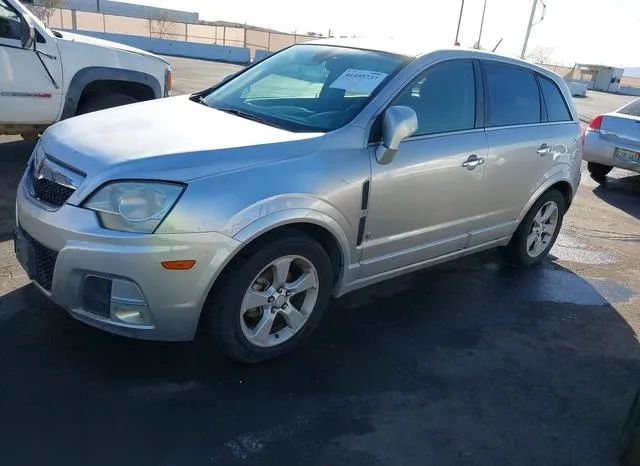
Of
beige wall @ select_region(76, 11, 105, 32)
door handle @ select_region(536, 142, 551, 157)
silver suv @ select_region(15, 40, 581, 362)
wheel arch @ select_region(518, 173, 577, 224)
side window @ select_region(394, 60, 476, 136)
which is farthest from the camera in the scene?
beige wall @ select_region(76, 11, 105, 32)

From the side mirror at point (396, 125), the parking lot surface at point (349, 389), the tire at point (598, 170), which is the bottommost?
the tire at point (598, 170)

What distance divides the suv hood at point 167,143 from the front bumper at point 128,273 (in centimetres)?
29

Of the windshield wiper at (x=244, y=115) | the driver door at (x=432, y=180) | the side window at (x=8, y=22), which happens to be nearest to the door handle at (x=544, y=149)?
the driver door at (x=432, y=180)

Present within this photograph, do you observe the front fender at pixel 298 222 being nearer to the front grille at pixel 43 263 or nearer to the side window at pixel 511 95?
the front grille at pixel 43 263

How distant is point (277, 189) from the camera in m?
2.95

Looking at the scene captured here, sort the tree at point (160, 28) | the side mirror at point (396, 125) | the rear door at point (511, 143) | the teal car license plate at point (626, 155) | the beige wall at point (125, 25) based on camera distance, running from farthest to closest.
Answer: the tree at point (160, 28) < the beige wall at point (125, 25) < the teal car license plate at point (626, 155) < the rear door at point (511, 143) < the side mirror at point (396, 125)

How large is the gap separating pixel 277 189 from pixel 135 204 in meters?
0.71

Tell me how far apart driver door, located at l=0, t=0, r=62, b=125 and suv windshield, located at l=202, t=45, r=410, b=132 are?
2.79 m

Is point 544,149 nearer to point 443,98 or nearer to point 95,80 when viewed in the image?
point 443,98

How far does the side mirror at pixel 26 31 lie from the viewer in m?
5.62

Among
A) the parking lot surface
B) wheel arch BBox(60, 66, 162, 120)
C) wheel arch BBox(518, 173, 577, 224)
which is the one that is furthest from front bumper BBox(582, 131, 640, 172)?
wheel arch BBox(60, 66, 162, 120)

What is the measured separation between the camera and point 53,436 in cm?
256

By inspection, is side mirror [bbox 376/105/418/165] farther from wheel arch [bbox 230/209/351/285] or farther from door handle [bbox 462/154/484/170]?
door handle [bbox 462/154/484/170]

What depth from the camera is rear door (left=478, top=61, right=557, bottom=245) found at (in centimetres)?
428
